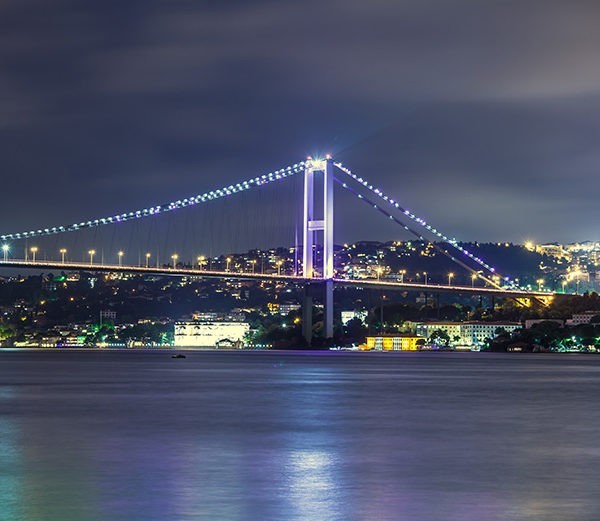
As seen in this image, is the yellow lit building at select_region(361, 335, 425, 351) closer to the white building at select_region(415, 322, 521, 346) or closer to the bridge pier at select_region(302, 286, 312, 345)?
the white building at select_region(415, 322, 521, 346)

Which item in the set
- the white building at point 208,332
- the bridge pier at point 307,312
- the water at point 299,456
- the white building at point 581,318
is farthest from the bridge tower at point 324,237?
the white building at point 208,332

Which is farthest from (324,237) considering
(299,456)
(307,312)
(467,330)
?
(299,456)

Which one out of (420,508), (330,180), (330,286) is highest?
(330,180)

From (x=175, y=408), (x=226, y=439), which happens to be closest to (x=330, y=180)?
(x=175, y=408)

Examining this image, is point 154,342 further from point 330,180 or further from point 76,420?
point 76,420

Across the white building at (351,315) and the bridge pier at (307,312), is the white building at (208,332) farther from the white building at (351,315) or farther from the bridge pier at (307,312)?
the bridge pier at (307,312)

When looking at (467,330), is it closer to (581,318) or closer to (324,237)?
(581,318)
